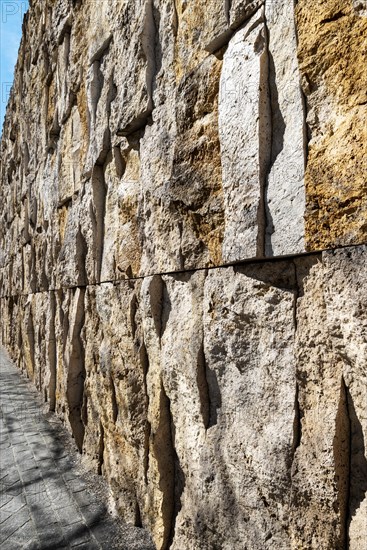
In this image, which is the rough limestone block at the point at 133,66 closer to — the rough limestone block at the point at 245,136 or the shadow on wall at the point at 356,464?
the rough limestone block at the point at 245,136

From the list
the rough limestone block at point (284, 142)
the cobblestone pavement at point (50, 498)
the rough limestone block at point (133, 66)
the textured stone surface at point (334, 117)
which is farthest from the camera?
the cobblestone pavement at point (50, 498)

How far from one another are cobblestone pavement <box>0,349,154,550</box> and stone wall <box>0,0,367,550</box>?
0.32 feet

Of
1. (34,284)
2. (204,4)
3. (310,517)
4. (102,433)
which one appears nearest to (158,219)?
(204,4)

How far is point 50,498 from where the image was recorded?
6.66ft

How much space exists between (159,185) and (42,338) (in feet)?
8.48

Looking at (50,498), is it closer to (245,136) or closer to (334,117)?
(245,136)

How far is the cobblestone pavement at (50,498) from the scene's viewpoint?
5.59 feet

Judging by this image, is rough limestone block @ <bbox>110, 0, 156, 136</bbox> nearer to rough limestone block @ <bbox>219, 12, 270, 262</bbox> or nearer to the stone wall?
the stone wall

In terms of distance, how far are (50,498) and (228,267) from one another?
1.53 meters

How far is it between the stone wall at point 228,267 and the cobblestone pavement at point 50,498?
0.32ft

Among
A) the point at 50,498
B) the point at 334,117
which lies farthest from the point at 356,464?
the point at 50,498

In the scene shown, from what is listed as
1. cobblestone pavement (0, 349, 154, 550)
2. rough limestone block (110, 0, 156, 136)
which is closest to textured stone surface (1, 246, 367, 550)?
cobblestone pavement (0, 349, 154, 550)

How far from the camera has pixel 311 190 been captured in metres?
0.93

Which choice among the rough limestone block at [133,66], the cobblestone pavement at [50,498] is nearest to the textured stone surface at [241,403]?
the cobblestone pavement at [50,498]
